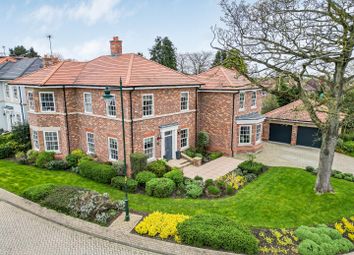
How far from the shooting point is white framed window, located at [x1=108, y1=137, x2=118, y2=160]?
18.6m

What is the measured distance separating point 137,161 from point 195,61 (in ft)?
151

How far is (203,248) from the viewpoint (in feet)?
33.9

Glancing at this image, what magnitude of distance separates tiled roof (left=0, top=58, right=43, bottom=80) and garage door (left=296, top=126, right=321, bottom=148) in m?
30.0

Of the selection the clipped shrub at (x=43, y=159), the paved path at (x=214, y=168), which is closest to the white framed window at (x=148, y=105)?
the paved path at (x=214, y=168)

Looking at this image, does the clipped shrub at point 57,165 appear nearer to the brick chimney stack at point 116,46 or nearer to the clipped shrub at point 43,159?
the clipped shrub at point 43,159

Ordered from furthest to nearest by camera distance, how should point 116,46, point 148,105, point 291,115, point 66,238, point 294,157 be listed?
point 291,115 → point 294,157 → point 116,46 → point 148,105 → point 66,238

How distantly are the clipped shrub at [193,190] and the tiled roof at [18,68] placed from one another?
2388cm

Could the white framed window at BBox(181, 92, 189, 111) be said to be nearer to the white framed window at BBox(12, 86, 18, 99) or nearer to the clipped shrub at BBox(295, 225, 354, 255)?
the clipped shrub at BBox(295, 225, 354, 255)

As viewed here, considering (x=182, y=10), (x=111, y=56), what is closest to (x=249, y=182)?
(x=182, y=10)

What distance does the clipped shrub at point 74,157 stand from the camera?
19.8m

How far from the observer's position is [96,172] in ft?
56.4

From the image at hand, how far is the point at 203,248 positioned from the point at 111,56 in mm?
17000

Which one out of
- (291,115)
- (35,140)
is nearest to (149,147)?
(35,140)

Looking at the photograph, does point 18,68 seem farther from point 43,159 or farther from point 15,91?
point 43,159
